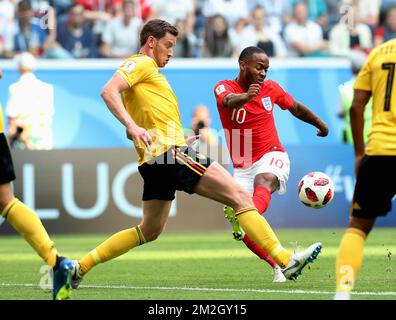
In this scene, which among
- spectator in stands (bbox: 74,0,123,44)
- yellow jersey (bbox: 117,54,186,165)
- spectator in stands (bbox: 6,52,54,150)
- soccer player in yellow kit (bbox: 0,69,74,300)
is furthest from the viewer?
spectator in stands (bbox: 74,0,123,44)

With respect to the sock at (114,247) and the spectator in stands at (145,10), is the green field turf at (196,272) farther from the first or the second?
the spectator in stands at (145,10)

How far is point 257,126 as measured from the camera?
11008 mm

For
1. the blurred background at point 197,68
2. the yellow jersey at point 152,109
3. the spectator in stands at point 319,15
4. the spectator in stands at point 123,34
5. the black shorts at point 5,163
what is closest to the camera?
the black shorts at point 5,163

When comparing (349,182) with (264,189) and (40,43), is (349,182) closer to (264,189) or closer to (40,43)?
(40,43)

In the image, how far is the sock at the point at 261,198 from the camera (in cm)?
1028

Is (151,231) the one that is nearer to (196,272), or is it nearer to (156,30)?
(156,30)

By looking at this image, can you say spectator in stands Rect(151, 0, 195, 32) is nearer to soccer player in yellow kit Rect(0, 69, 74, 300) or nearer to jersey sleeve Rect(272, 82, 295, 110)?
jersey sleeve Rect(272, 82, 295, 110)

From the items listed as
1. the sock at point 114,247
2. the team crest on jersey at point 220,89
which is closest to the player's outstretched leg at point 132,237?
the sock at point 114,247

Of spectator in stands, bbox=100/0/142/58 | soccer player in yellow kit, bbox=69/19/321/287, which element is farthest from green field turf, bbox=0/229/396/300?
spectator in stands, bbox=100/0/142/58

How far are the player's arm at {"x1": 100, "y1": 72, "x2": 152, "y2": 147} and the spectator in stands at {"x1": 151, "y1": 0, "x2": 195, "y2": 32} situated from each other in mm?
12775

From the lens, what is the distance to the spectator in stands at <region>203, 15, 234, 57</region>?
21.2 meters

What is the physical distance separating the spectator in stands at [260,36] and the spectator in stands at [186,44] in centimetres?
85

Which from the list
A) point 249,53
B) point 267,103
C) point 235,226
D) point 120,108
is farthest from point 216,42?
point 120,108
